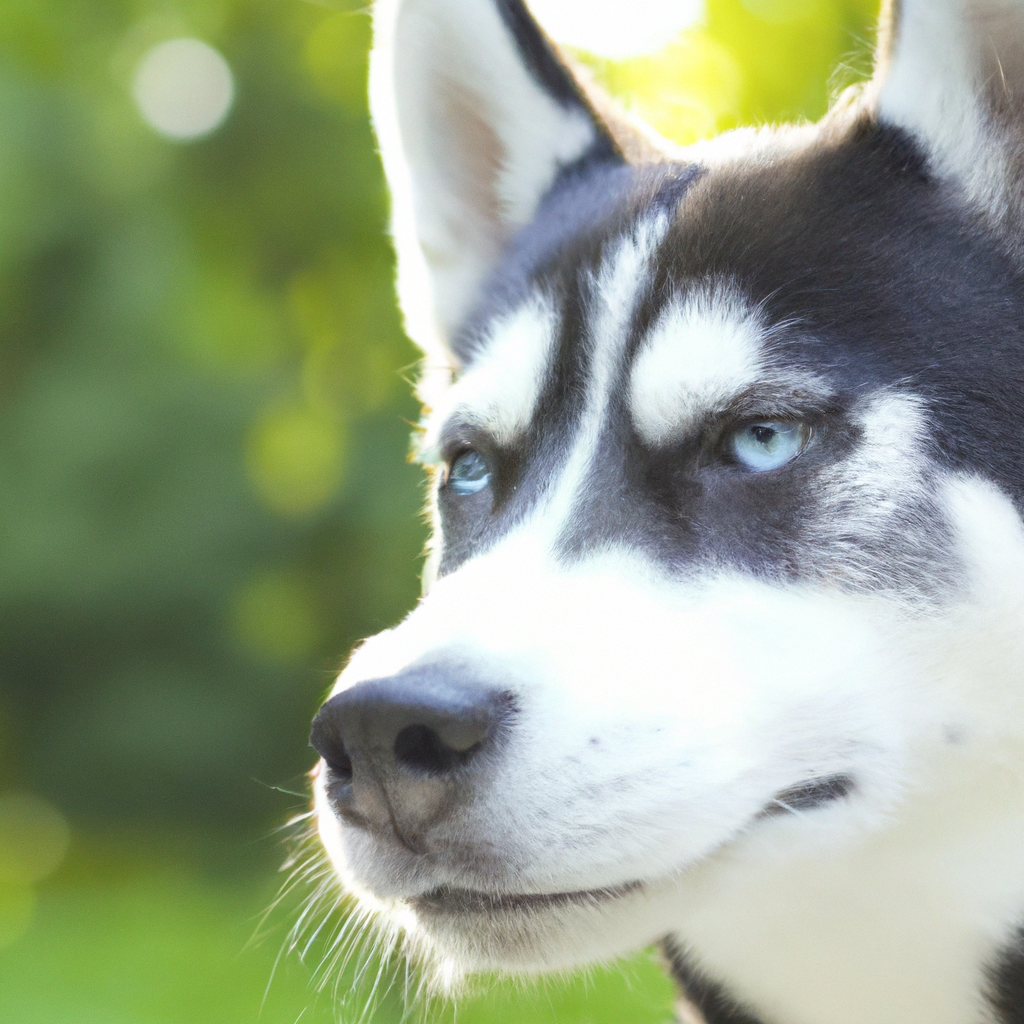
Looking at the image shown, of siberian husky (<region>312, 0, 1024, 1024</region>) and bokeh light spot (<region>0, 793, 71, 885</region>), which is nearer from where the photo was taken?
siberian husky (<region>312, 0, 1024, 1024</region>)

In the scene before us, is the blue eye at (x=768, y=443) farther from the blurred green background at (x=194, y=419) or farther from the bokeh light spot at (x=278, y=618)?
the bokeh light spot at (x=278, y=618)

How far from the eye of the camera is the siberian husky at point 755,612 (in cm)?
172

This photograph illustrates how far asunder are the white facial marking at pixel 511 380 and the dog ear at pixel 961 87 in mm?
775

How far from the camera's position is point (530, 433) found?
2.33 meters

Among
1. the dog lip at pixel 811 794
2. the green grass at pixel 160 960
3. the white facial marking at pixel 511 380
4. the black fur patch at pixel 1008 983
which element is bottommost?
the green grass at pixel 160 960

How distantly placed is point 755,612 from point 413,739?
1.91 ft

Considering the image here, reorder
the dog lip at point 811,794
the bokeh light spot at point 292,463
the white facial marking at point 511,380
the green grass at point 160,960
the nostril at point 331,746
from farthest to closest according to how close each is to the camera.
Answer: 1. the bokeh light spot at point 292,463
2. the green grass at point 160,960
3. the white facial marking at point 511,380
4. the dog lip at point 811,794
5. the nostril at point 331,746

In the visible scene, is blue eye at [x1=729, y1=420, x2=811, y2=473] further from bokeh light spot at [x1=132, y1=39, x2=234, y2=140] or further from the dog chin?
bokeh light spot at [x1=132, y1=39, x2=234, y2=140]

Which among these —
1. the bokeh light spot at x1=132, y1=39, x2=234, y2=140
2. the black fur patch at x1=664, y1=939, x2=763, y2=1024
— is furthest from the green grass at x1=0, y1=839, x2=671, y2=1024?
the bokeh light spot at x1=132, y1=39, x2=234, y2=140

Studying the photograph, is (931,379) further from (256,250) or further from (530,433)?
(256,250)

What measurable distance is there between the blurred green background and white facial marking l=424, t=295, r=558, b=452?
5988 millimetres

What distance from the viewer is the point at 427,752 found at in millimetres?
1702

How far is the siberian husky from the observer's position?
1.72 metres

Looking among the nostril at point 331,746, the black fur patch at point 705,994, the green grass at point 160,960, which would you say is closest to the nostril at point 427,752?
the nostril at point 331,746
